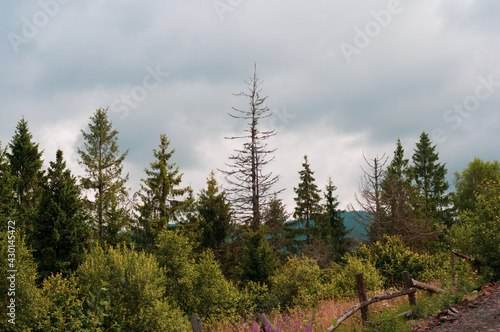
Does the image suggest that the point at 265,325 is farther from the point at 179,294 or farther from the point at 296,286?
the point at 296,286

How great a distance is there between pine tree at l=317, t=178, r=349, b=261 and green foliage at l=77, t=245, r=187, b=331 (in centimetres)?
2915

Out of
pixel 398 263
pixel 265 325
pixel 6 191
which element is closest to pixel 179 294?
pixel 265 325

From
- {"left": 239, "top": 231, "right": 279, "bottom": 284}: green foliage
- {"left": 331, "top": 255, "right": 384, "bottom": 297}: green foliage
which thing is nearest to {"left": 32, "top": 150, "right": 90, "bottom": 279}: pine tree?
{"left": 239, "top": 231, "right": 279, "bottom": 284}: green foliage

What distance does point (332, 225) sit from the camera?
135 feet

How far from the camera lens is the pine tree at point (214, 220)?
29.4m

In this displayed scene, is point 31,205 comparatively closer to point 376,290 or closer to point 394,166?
point 376,290

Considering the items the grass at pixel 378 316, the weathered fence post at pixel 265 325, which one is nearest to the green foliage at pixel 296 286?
the grass at pixel 378 316

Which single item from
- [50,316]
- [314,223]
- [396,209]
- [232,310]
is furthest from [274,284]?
[314,223]

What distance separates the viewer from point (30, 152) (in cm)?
2670

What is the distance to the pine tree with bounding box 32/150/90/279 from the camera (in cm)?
1605

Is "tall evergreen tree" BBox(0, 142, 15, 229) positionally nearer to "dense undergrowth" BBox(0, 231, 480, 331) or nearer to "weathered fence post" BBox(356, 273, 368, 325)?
"dense undergrowth" BBox(0, 231, 480, 331)

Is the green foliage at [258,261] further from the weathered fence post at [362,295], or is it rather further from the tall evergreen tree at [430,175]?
the tall evergreen tree at [430,175]

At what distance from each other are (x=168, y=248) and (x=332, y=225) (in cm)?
3062

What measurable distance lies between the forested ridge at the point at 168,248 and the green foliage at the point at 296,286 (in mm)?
48
